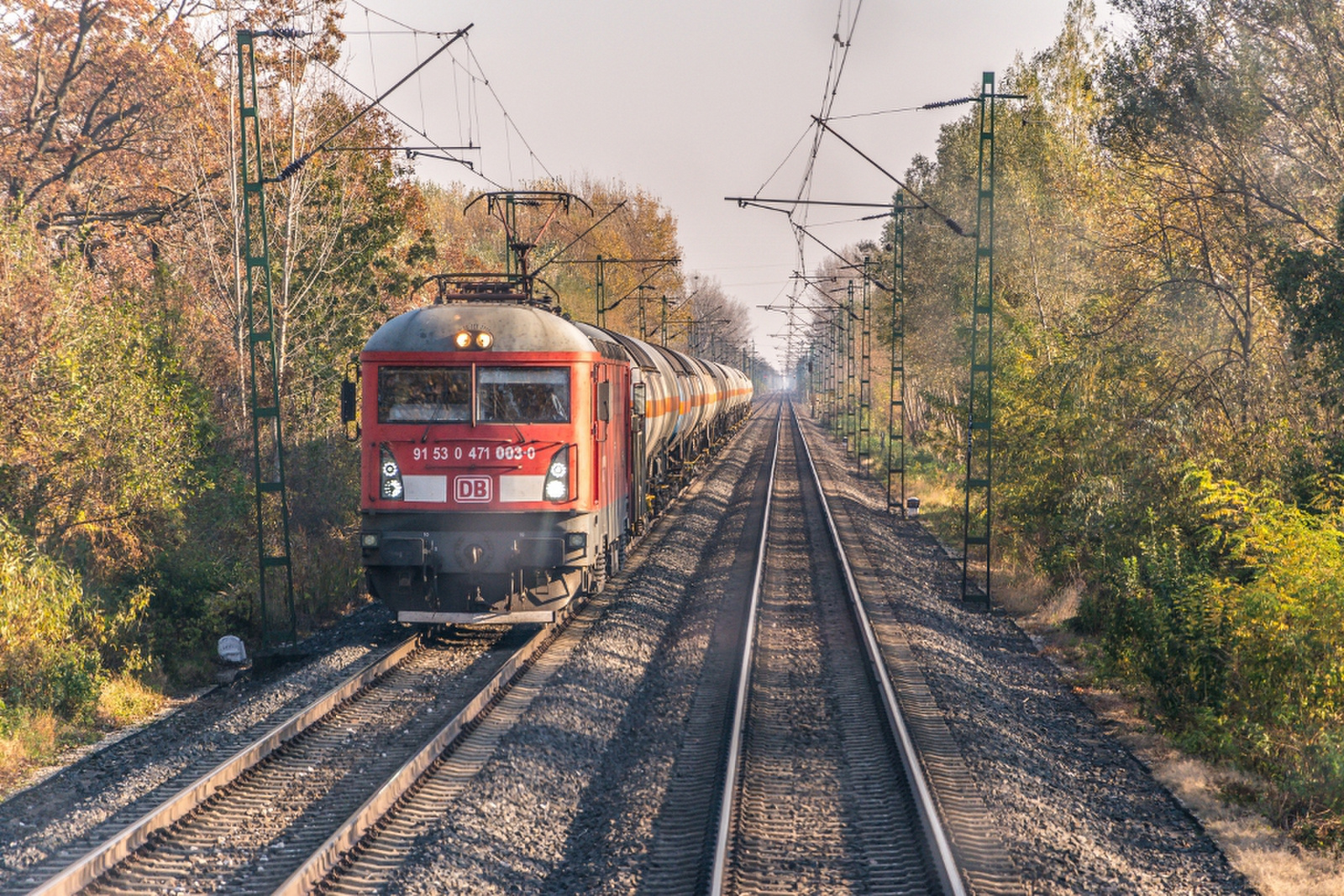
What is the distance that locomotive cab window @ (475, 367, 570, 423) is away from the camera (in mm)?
10891

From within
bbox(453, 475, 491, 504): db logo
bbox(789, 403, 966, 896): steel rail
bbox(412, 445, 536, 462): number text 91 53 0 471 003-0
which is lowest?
bbox(789, 403, 966, 896): steel rail

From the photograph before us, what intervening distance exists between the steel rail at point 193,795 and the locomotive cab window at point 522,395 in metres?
2.82

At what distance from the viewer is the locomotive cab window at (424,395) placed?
428 inches

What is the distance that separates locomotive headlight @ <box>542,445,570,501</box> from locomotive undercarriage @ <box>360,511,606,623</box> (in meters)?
0.20

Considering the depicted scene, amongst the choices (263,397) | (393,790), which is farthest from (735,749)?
(263,397)

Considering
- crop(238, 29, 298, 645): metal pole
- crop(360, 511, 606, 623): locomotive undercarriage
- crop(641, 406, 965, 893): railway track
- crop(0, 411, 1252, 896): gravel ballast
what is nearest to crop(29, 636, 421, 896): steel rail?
crop(0, 411, 1252, 896): gravel ballast

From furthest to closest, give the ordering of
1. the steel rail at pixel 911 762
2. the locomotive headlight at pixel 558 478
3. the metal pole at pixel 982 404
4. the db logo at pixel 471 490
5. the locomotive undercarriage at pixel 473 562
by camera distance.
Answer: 1. the metal pole at pixel 982 404
2. the locomotive headlight at pixel 558 478
3. the db logo at pixel 471 490
4. the locomotive undercarriage at pixel 473 562
5. the steel rail at pixel 911 762

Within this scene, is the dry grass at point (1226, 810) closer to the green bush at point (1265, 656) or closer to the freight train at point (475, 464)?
the green bush at point (1265, 656)

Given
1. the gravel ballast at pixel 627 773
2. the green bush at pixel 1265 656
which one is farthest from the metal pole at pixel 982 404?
the green bush at pixel 1265 656

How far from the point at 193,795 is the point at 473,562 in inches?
161

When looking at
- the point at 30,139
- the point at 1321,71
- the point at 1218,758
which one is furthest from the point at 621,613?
the point at 30,139

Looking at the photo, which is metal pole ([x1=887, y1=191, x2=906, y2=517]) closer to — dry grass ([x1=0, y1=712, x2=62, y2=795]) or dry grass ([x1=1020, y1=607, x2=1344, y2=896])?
dry grass ([x1=1020, y1=607, x2=1344, y2=896])

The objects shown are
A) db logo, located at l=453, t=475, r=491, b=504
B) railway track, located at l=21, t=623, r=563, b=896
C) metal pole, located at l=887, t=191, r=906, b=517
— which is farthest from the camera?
metal pole, located at l=887, t=191, r=906, b=517

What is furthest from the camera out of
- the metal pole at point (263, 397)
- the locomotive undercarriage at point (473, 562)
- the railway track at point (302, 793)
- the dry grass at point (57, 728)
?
the metal pole at point (263, 397)
